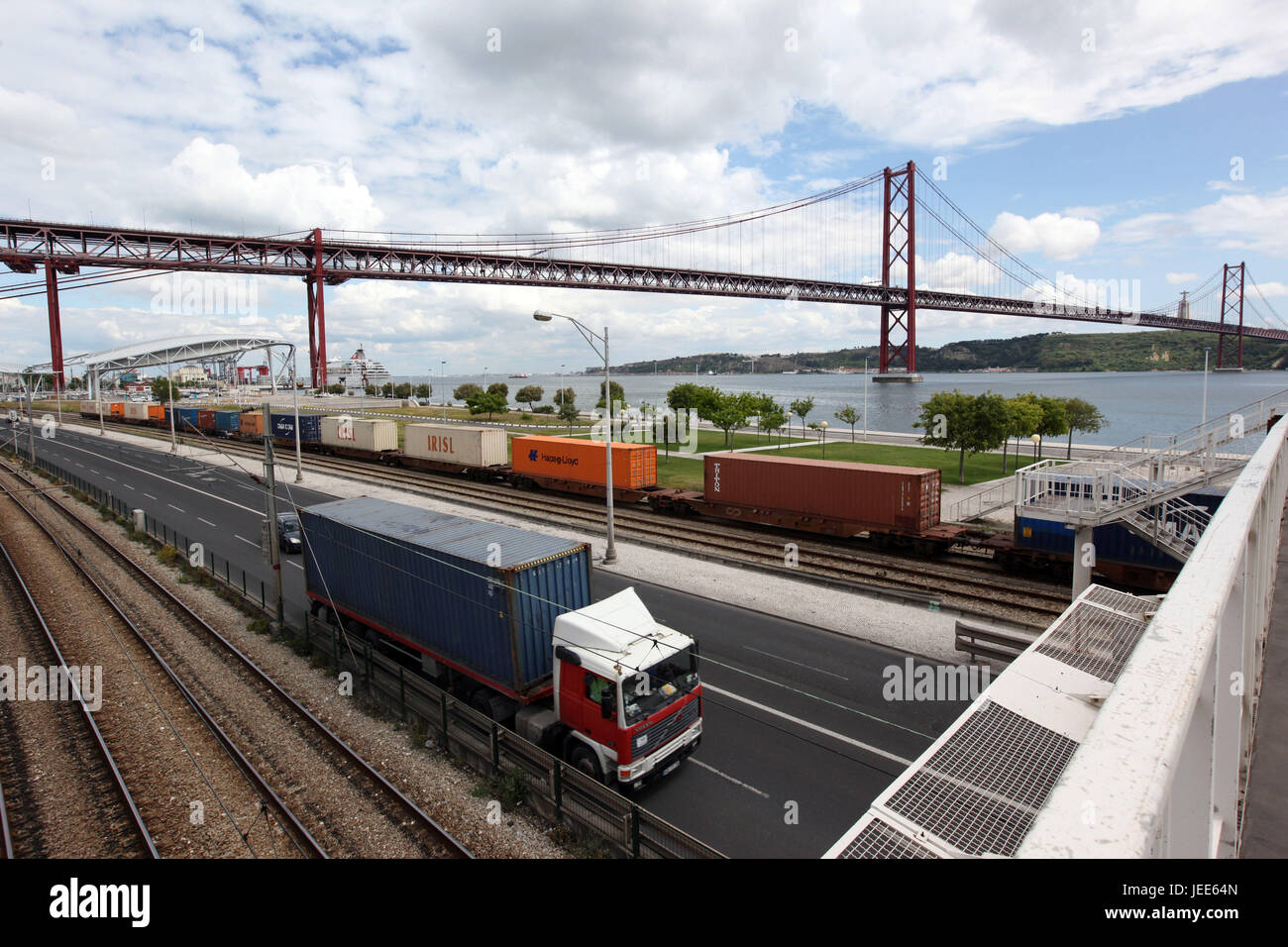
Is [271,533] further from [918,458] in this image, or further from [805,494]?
[918,458]


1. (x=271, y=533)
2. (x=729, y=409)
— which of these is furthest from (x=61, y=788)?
(x=729, y=409)

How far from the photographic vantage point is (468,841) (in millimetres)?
10320

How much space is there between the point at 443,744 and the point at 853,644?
10062mm

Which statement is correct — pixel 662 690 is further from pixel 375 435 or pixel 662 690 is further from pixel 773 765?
pixel 375 435

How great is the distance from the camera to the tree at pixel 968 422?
120 feet

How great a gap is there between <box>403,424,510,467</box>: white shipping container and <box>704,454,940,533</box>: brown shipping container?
1699 centimetres

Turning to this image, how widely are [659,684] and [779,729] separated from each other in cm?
342

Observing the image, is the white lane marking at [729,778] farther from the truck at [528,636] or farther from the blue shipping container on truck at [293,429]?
the blue shipping container on truck at [293,429]

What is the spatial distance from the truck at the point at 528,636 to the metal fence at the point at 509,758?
48 centimetres

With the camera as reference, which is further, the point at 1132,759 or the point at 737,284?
the point at 737,284

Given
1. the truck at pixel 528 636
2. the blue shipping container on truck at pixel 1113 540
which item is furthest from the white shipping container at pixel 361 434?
the blue shipping container on truck at pixel 1113 540

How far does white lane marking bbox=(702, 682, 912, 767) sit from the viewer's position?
40.4 ft
